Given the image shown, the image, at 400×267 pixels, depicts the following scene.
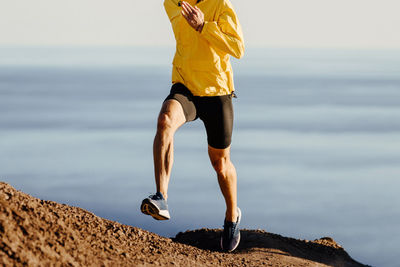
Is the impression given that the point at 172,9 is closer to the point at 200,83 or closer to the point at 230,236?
the point at 200,83

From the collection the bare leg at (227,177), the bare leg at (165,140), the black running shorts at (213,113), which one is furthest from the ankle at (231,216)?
the bare leg at (165,140)

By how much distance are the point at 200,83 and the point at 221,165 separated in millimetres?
942

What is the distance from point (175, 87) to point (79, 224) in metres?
1.65

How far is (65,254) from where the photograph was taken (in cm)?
509

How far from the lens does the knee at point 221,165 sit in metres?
6.86

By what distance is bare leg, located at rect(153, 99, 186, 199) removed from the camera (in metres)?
6.07

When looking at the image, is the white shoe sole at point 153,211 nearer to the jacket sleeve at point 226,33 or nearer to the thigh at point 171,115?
the thigh at point 171,115

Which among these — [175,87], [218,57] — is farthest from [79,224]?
[218,57]

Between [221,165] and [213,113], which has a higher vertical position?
[213,113]

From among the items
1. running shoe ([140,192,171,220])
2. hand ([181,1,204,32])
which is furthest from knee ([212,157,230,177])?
hand ([181,1,204,32])

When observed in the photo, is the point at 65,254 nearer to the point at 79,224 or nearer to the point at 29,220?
the point at 29,220

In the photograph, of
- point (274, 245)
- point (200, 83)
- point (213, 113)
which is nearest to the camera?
point (200, 83)

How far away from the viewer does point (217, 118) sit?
6.61 metres

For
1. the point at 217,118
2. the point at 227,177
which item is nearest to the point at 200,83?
the point at 217,118
